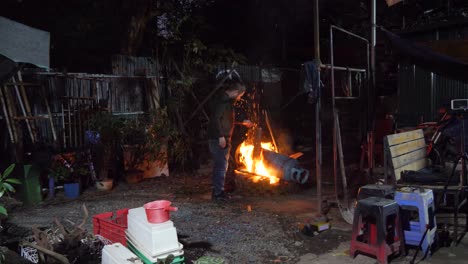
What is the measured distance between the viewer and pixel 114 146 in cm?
1006

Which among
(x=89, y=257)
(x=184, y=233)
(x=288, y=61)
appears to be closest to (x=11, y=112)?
(x=184, y=233)

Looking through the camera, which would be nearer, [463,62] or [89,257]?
[89,257]

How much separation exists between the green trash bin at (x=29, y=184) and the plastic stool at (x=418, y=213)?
6.97 m

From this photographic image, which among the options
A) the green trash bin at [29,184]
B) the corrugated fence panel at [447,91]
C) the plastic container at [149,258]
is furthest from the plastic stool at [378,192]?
the green trash bin at [29,184]

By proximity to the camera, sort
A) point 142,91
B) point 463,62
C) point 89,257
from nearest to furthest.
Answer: point 89,257
point 463,62
point 142,91

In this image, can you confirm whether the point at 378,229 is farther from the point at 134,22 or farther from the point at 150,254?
the point at 134,22

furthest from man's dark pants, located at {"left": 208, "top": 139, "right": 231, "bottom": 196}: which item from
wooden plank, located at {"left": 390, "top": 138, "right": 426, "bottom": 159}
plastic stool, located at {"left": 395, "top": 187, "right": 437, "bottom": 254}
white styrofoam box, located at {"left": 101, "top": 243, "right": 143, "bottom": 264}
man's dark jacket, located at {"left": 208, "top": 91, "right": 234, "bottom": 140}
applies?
white styrofoam box, located at {"left": 101, "top": 243, "right": 143, "bottom": 264}

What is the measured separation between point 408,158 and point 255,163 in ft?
12.4

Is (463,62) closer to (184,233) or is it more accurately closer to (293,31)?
(184,233)

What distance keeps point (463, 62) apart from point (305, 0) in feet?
38.8

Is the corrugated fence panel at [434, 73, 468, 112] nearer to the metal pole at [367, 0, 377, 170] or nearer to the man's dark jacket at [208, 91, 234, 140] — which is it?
the metal pole at [367, 0, 377, 170]

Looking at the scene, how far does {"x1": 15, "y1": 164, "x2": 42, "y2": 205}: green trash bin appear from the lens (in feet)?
26.7

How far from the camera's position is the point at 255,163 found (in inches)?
394

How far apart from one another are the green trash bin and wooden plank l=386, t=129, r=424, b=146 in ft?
22.9
